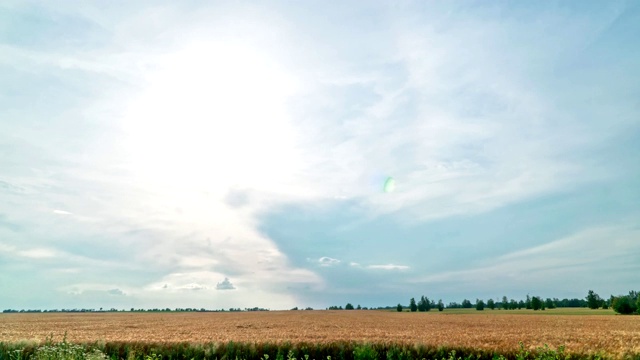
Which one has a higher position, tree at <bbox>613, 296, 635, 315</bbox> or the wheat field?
the wheat field

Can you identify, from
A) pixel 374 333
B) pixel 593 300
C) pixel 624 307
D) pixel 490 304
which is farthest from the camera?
pixel 490 304

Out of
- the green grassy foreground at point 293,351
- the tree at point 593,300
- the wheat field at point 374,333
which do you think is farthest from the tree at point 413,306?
the green grassy foreground at point 293,351

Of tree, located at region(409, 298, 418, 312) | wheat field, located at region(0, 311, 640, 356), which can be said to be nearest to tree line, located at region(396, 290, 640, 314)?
tree, located at region(409, 298, 418, 312)

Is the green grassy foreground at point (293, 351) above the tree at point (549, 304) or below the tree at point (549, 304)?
above

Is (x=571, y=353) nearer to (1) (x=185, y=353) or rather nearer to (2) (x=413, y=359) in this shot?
(2) (x=413, y=359)

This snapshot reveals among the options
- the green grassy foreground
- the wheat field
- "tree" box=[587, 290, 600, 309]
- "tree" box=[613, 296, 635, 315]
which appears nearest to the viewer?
the green grassy foreground

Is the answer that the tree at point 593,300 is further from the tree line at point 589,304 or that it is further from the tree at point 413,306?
the tree at point 413,306

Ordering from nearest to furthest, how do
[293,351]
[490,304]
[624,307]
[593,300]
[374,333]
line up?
[293,351]
[374,333]
[624,307]
[593,300]
[490,304]

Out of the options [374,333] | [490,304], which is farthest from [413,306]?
[374,333]

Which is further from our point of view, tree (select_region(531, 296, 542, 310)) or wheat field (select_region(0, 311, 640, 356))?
tree (select_region(531, 296, 542, 310))

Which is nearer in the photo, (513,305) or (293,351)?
(293,351)

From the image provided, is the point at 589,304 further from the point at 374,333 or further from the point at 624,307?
the point at 374,333

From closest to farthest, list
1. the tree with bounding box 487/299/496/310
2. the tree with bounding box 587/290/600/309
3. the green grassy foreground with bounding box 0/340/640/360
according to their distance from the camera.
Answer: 1. the green grassy foreground with bounding box 0/340/640/360
2. the tree with bounding box 587/290/600/309
3. the tree with bounding box 487/299/496/310

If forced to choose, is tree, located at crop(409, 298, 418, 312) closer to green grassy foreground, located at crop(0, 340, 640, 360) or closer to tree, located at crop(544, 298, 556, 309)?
tree, located at crop(544, 298, 556, 309)
